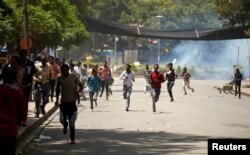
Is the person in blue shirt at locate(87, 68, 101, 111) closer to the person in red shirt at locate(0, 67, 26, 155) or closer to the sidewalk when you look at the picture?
the sidewalk

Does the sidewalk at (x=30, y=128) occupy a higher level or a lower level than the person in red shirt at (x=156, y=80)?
lower

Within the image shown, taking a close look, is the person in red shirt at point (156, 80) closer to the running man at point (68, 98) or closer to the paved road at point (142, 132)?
the paved road at point (142, 132)

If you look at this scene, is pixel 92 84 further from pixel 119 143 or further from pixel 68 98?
pixel 119 143

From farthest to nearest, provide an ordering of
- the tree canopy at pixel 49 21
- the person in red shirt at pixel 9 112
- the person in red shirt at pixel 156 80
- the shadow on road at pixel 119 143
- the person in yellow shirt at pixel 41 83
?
1. the tree canopy at pixel 49 21
2. the person in red shirt at pixel 156 80
3. the person in yellow shirt at pixel 41 83
4. the shadow on road at pixel 119 143
5. the person in red shirt at pixel 9 112

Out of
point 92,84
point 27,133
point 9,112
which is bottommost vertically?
point 27,133

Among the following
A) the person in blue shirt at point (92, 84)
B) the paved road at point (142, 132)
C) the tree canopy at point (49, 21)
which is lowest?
the paved road at point (142, 132)

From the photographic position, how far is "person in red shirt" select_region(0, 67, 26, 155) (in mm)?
8891

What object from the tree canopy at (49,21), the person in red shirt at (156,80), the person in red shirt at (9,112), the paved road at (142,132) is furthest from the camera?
the tree canopy at (49,21)

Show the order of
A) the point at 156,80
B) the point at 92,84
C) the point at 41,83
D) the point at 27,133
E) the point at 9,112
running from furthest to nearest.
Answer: the point at 92,84
the point at 156,80
the point at 41,83
the point at 27,133
the point at 9,112

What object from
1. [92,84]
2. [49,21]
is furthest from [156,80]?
[49,21]

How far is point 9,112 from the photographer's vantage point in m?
9.00

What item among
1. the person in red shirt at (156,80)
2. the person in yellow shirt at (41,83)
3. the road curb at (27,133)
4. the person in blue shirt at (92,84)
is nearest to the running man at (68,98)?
the road curb at (27,133)

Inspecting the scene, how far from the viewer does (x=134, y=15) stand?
117625 millimetres

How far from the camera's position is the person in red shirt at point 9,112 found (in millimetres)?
8891
